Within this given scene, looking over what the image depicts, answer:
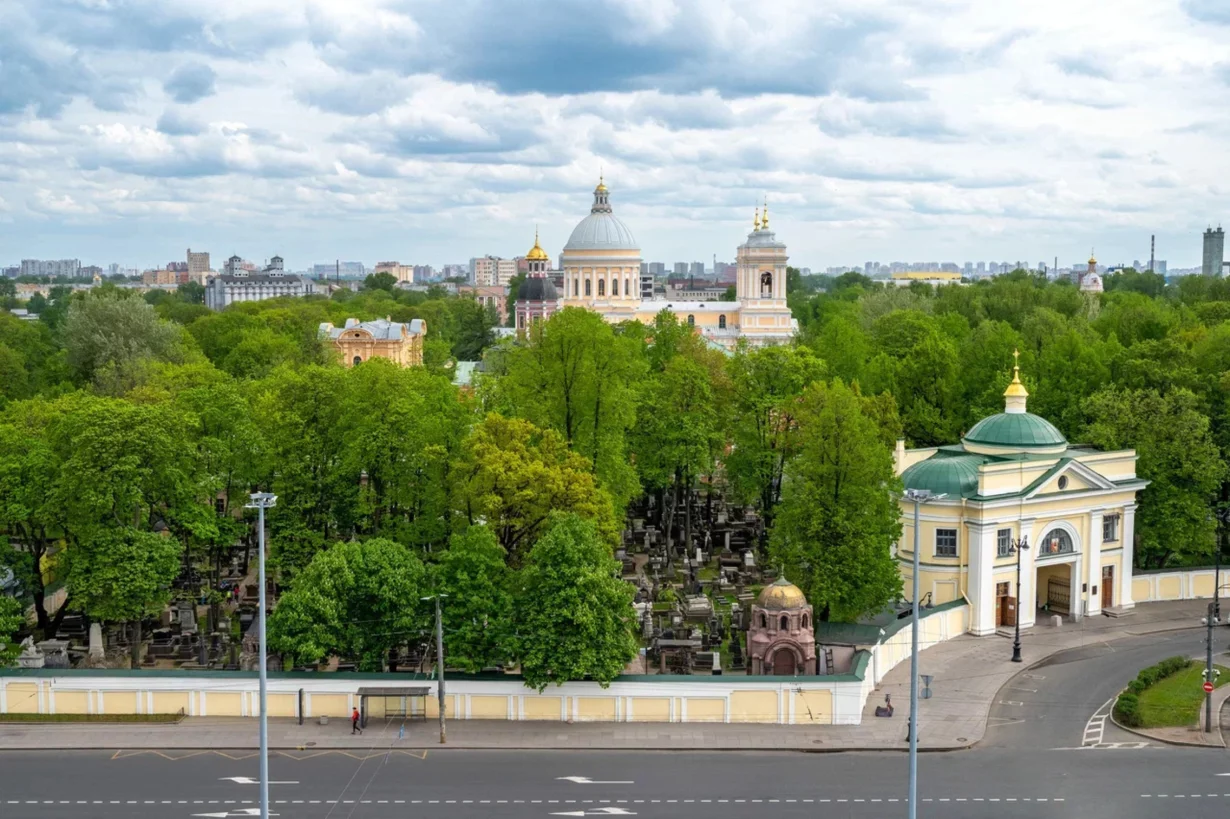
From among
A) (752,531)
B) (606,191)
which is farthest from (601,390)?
(606,191)

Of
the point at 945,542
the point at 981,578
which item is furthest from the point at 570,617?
the point at 981,578

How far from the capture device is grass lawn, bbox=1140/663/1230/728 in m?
37.1

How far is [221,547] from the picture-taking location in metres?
49.2

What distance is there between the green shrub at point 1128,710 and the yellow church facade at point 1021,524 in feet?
24.8

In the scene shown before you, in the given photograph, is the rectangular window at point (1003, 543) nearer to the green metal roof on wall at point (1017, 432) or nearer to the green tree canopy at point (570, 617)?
the green metal roof on wall at point (1017, 432)

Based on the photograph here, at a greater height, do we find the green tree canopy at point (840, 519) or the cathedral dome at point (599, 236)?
the cathedral dome at point (599, 236)

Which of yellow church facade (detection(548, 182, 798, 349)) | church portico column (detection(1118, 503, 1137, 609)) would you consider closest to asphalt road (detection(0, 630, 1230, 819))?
church portico column (detection(1118, 503, 1137, 609))

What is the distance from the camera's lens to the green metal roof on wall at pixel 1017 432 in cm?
4934

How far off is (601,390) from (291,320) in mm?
58468

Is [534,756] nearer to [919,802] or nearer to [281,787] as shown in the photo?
[281,787]

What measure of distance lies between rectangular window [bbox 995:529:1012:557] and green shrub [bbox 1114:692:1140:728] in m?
9.39

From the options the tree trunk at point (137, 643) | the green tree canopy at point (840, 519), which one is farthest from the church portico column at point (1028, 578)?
the tree trunk at point (137, 643)

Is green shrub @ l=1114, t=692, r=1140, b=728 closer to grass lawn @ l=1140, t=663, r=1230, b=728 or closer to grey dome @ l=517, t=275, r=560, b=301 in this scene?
grass lawn @ l=1140, t=663, r=1230, b=728

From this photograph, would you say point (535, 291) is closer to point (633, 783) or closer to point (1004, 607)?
point (1004, 607)
